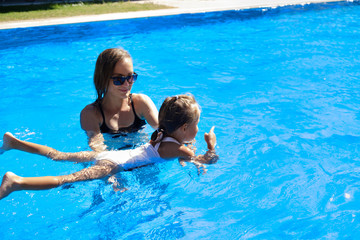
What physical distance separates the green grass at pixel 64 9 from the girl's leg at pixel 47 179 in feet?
28.5

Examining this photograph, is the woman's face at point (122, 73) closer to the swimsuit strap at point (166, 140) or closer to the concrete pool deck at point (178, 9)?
the swimsuit strap at point (166, 140)

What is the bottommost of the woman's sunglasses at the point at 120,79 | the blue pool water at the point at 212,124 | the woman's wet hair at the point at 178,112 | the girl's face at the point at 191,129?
the blue pool water at the point at 212,124

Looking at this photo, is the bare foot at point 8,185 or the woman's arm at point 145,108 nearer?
the bare foot at point 8,185

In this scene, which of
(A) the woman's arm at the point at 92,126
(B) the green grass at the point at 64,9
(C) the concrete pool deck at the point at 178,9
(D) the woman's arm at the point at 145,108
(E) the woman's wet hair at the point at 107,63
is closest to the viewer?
(E) the woman's wet hair at the point at 107,63

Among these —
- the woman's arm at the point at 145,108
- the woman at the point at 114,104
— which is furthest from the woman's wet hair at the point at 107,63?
the woman's arm at the point at 145,108

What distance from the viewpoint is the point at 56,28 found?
9.66 meters

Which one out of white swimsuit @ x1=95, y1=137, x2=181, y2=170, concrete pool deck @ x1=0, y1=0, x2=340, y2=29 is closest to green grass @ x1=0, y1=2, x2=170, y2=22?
concrete pool deck @ x1=0, y1=0, x2=340, y2=29

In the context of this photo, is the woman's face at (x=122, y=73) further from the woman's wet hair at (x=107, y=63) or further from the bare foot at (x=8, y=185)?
the bare foot at (x=8, y=185)

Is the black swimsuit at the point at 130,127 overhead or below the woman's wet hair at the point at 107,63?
below

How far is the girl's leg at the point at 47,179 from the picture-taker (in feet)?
8.98

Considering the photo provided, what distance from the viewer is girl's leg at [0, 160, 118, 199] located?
274 cm

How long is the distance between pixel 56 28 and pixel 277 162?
24.2 ft

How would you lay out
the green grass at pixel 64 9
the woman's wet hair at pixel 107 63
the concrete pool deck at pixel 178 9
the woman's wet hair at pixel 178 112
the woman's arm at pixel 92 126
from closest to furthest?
the woman's wet hair at pixel 178 112
the woman's wet hair at pixel 107 63
the woman's arm at pixel 92 126
the concrete pool deck at pixel 178 9
the green grass at pixel 64 9

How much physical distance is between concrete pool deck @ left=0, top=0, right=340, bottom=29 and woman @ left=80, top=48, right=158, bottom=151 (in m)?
7.03
